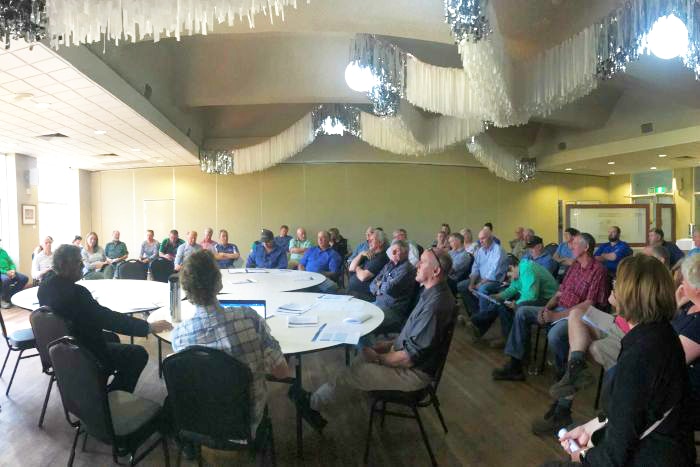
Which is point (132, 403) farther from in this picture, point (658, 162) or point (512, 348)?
point (658, 162)

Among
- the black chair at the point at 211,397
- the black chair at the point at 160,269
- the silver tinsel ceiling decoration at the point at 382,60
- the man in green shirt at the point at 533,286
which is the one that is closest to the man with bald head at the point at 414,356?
the black chair at the point at 211,397

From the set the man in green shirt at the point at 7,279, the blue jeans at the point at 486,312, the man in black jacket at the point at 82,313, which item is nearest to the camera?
the man in black jacket at the point at 82,313

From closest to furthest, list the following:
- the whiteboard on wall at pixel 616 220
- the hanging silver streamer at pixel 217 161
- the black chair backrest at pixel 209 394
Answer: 1. the black chair backrest at pixel 209 394
2. the whiteboard on wall at pixel 616 220
3. the hanging silver streamer at pixel 217 161

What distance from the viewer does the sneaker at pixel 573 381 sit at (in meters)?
2.81

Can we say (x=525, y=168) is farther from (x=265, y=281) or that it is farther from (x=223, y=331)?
(x=223, y=331)

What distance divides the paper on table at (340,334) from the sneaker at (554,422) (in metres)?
1.50

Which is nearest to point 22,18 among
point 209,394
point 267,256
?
point 209,394

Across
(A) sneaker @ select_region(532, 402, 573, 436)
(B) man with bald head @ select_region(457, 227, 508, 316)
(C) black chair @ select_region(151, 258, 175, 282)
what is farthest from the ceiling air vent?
(A) sneaker @ select_region(532, 402, 573, 436)

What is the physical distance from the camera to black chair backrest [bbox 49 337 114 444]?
1.85m

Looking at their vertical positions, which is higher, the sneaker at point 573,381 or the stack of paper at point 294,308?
the stack of paper at point 294,308

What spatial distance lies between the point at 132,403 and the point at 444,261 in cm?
202

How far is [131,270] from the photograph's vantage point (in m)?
5.78

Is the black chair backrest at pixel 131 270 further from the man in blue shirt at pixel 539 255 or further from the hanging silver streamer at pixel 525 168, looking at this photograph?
the hanging silver streamer at pixel 525 168

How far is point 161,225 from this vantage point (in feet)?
34.8
